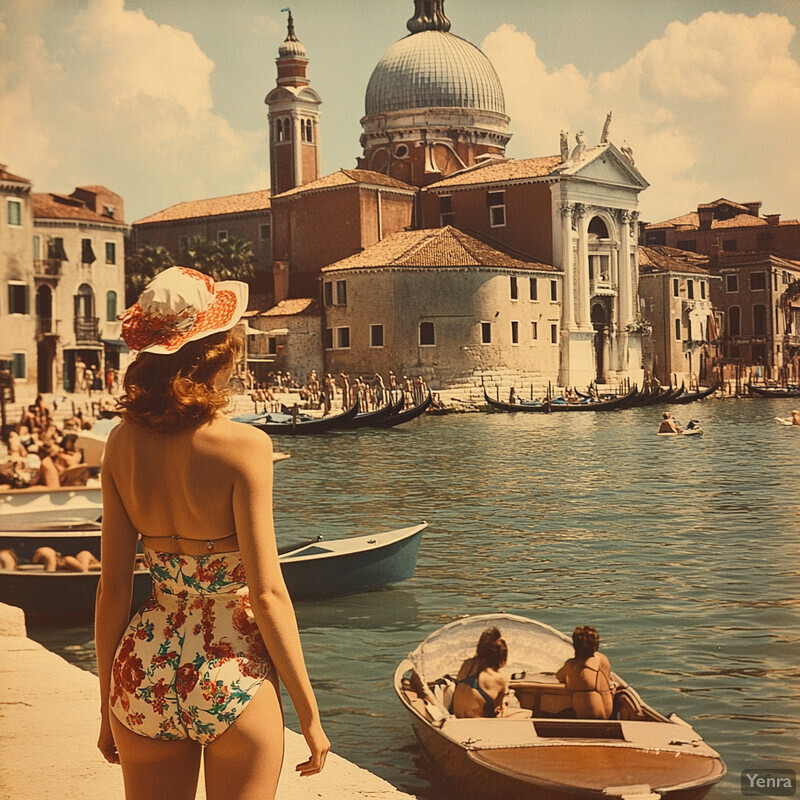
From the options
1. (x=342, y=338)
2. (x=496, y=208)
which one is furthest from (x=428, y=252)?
(x=342, y=338)

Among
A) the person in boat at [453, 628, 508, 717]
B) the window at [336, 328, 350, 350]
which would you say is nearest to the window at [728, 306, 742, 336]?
the window at [336, 328, 350, 350]

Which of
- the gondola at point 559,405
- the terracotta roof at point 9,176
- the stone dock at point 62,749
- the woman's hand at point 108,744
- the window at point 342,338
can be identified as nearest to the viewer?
the woman's hand at point 108,744

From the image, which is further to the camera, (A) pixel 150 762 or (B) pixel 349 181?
(B) pixel 349 181

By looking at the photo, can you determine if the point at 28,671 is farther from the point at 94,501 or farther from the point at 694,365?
the point at 694,365

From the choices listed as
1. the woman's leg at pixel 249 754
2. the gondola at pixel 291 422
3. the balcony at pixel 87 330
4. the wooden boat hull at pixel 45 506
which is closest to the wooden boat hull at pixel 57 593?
the wooden boat hull at pixel 45 506

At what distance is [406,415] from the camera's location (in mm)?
3443

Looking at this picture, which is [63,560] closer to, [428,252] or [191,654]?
[428,252]

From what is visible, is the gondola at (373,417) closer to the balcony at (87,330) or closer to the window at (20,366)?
the balcony at (87,330)

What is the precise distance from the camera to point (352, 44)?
3.19 meters

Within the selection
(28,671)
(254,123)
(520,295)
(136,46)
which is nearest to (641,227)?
(520,295)

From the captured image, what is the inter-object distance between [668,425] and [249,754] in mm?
2345

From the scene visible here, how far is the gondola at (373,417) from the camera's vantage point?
3.30m

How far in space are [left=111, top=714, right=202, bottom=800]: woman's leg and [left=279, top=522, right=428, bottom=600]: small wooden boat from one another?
1652 mm

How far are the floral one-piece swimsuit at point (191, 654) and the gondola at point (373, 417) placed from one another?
1812 mm
